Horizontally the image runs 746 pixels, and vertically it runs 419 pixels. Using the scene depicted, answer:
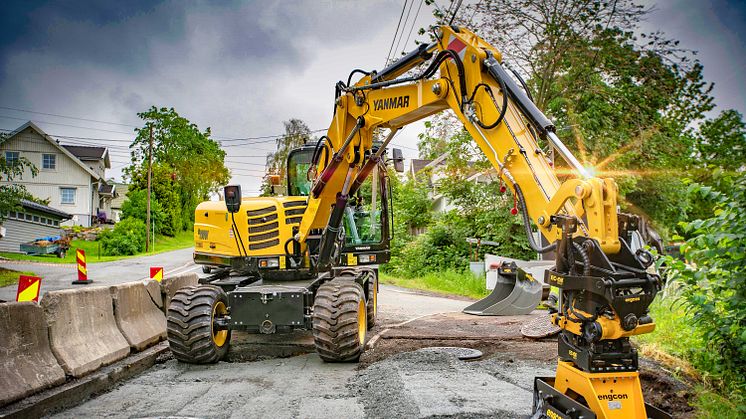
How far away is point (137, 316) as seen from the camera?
7.91 meters

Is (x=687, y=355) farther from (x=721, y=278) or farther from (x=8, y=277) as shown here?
(x=8, y=277)

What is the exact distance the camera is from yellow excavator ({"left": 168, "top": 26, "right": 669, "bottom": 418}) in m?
4.26

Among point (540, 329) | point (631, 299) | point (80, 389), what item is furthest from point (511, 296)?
point (80, 389)

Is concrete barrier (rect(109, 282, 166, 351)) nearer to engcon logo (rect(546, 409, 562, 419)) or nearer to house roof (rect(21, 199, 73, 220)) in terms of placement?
engcon logo (rect(546, 409, 562, 419))

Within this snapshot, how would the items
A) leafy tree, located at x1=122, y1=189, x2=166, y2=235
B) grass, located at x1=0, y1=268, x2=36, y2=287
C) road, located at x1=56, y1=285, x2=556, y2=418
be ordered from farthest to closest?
leafy tree, located at x1=122, y1=189, x2=166, y2=235 → grass, located at x1=0, y1=268, x2=36, y2=287 → road, located at x1=56, y1=285, x2=556, y2=418

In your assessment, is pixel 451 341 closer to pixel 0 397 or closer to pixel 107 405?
pixel 107 405

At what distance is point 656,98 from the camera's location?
18094mm

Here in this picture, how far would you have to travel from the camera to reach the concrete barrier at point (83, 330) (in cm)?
602

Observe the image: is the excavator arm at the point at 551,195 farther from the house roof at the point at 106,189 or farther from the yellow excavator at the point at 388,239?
the house roof at the point at 106,189

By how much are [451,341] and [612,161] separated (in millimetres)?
11186

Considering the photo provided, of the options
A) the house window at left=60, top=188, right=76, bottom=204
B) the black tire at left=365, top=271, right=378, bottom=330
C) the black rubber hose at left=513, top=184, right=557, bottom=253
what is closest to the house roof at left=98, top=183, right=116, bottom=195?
the house window at left=60, top=188, right=76, bottom=204

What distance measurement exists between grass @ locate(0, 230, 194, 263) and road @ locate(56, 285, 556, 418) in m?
17.9

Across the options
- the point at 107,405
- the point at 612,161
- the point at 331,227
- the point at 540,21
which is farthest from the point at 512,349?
the point at 540,21

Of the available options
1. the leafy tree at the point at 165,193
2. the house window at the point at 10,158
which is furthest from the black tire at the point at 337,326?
the leafy tree at the point at 165,193
